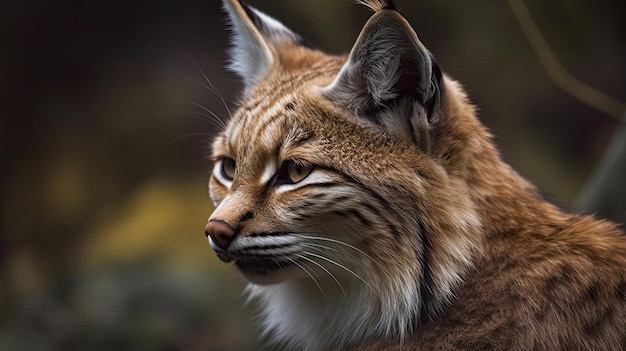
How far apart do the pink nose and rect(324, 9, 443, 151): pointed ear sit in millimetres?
466

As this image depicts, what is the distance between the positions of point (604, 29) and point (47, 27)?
237 cm

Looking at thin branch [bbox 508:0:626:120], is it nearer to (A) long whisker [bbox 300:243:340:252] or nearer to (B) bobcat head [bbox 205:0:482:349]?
(B) bobcat head [bbox 205:0:482:349]

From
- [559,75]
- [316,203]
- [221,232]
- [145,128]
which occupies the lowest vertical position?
[145,128]

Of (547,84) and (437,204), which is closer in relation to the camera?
(437,204)

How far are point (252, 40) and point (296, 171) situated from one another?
2.18 feet

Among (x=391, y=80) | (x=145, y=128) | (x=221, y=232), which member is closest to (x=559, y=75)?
(x=391, y=80)

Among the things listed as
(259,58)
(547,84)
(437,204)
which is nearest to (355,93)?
(437,204)

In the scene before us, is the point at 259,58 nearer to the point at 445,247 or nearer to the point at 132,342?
the point at 445,247

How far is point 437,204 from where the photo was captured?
2.17m

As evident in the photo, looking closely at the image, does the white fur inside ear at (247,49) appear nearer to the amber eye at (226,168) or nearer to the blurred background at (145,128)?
the amber eye at (226,168)

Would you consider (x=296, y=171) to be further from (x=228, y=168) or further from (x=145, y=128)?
(x=145, y=128)

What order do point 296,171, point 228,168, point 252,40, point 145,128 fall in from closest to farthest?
1. point 296,171
2. point 228,168
3. point 252,40
4. point 145,128

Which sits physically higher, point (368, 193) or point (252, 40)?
point (252, 40)

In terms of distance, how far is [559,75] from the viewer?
361 cm
